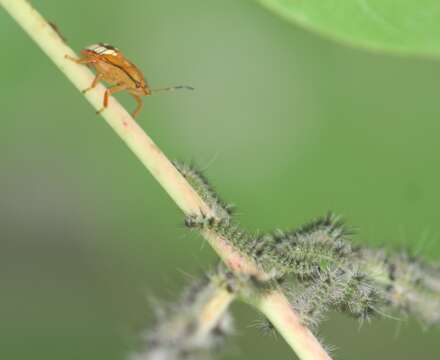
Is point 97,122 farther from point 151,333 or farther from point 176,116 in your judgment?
point 151,333

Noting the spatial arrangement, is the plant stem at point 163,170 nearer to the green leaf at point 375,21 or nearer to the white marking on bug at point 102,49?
the white marking on bug at point 102,49

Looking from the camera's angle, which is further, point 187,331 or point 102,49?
point 102,49

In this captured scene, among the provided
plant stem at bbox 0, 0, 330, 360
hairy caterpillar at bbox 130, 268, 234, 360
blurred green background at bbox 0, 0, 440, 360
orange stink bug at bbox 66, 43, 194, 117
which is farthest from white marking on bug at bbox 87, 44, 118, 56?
blurred green background at bbox 0, 0, 440, 360

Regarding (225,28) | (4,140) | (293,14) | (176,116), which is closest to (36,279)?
(4,140)

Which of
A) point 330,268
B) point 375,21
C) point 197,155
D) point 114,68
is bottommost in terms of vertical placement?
point 330,268

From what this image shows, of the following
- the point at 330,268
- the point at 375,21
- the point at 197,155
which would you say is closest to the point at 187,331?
the point at 330,268

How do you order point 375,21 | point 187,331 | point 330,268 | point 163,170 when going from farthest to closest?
point 375,21, point 330,268, point 163,170, point 187,331

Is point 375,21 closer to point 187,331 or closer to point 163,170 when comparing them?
point 163,170

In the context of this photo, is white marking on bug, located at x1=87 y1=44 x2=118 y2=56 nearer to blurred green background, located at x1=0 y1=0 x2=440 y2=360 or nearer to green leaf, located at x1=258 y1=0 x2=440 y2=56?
green leaf, located at x1=258 y1=0 x2=440 y2=56
